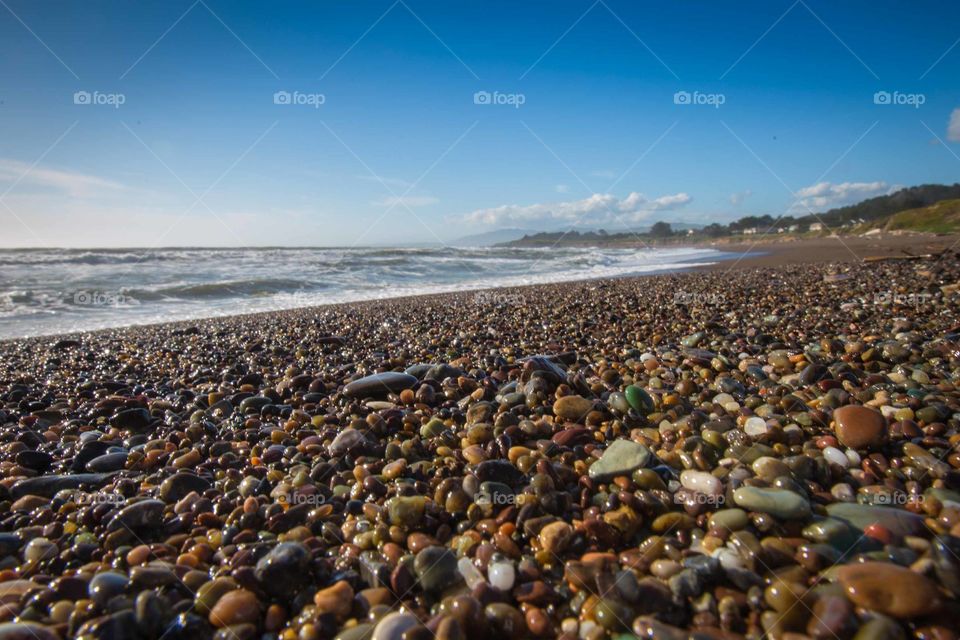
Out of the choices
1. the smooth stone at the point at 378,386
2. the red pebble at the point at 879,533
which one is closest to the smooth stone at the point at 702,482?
the red pebble at the point at 879,533

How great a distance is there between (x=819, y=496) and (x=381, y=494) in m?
1.85

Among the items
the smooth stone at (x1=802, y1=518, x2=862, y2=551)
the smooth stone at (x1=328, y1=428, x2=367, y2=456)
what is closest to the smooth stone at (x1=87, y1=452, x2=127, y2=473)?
the smooth stone at (x1=328, y1=428, x2=367, y2=456)

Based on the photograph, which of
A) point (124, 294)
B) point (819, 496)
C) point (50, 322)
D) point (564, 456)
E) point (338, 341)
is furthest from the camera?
point (124, 294)

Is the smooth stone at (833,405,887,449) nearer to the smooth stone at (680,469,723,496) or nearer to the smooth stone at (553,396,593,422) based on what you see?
the smooth stone at (680,469,723,496)

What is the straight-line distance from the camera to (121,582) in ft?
5.31

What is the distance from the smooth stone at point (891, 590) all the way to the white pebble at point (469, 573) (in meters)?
1.10

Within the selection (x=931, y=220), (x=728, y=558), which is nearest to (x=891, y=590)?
(x=728, y=558)

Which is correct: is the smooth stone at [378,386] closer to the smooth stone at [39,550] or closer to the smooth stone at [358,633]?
the smooth stone at [39,550]

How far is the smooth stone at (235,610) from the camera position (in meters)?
1.50

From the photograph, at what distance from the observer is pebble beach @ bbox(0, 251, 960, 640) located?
1474mm

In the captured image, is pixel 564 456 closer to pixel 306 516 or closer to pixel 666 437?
pixel 666 437

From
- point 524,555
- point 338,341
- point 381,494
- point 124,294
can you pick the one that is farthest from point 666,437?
point 124,294

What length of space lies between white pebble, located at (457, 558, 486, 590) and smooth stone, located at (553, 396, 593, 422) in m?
1.34

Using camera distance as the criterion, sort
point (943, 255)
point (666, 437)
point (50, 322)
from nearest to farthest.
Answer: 1. point (666, 437)
2. point (50, 322)
3. point (943, 255)
